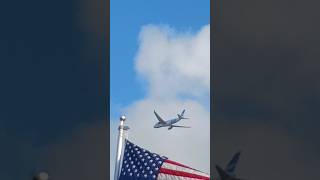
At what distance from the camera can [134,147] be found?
59062mm

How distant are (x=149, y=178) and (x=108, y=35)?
2715 cm

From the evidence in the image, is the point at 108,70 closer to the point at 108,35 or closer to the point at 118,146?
the point at 108,35

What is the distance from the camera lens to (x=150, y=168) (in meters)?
57.2

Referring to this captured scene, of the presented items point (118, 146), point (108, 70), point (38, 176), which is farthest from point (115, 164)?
point (38, 176)

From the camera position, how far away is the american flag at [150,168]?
57.0 meters

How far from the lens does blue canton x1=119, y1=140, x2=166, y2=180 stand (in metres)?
56.9

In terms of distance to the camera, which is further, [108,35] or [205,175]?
[205,175]
